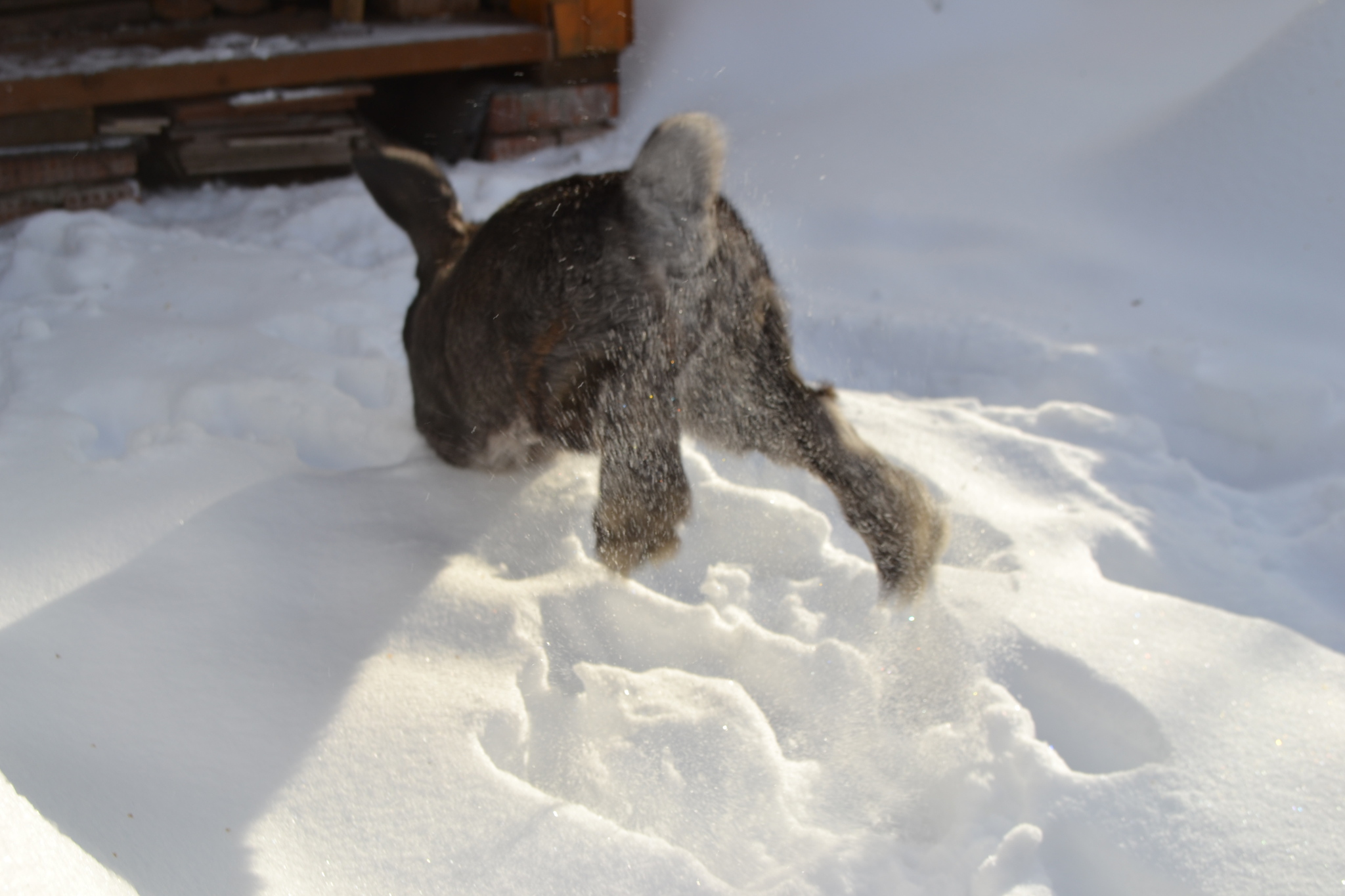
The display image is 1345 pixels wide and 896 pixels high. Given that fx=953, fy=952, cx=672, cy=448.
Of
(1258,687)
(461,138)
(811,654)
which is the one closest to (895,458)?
(811,654)

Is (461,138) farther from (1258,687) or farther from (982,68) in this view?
(1258,687)

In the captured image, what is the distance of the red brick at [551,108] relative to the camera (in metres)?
Answer: 4.68

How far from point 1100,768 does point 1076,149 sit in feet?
10.3

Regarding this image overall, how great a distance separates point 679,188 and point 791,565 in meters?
1.01

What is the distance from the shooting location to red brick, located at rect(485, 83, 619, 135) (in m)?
4.68

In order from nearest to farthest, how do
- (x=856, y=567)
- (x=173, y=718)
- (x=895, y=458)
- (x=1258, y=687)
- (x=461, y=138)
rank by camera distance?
(x=173, y=718) < (x=1258, y=687) < (x=856, y=567) < (x=895, y=458) < (x=461, y=138)

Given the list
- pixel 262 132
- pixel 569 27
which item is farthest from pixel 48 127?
pixel 569 27

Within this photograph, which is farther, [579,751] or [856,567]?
[856,567]

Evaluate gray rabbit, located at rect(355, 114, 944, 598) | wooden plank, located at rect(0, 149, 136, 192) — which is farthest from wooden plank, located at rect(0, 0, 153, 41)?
gray rabbit, located at rect(355, 114, 944, 598)

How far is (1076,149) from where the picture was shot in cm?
411

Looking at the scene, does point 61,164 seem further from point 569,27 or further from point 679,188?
point 679,188

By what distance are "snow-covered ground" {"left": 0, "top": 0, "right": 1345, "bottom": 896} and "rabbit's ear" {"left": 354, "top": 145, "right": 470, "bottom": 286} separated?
53 cm

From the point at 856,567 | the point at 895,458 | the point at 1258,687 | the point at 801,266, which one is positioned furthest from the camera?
the point at 801,266

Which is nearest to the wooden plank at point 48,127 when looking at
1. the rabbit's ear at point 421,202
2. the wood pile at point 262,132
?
the wood pile at point 262,132
